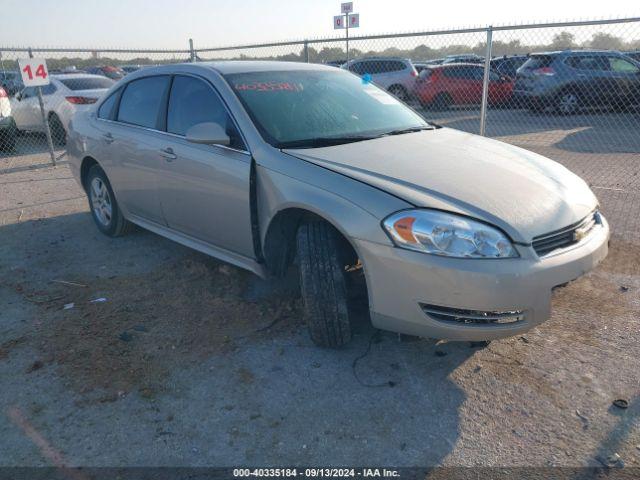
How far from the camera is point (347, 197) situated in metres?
3.01

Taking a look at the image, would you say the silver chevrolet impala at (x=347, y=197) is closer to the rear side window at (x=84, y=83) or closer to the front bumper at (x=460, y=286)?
the front bumper at (x=460, y=286)

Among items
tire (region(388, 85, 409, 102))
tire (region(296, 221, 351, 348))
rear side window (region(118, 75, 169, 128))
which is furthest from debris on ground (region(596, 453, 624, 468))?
tire (region(388, 85, 409, 102))

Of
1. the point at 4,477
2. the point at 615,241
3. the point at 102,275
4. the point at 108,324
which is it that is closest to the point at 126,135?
the point at 102,275

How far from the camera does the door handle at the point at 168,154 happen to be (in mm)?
4203

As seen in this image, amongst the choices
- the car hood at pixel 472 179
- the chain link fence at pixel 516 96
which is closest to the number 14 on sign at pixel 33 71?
the chain link fence at pixel 516 96

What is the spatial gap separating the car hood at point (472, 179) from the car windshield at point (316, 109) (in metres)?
0.21

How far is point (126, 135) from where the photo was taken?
4.81m

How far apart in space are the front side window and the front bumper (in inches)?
59.2

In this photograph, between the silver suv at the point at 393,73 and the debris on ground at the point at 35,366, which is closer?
the debris on ground at the point at 35,366

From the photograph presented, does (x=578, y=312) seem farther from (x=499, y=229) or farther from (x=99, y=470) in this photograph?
(x=99, y=470)

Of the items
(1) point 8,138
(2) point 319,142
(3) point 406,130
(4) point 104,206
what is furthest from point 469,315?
(1) point 8,138

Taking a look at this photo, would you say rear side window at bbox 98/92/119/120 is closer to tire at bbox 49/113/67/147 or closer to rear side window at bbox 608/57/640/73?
tire at bbox 49/113/67/147

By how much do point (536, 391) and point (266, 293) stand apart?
2.05 meters

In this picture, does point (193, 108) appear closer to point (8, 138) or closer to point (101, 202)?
point (101, 202)
